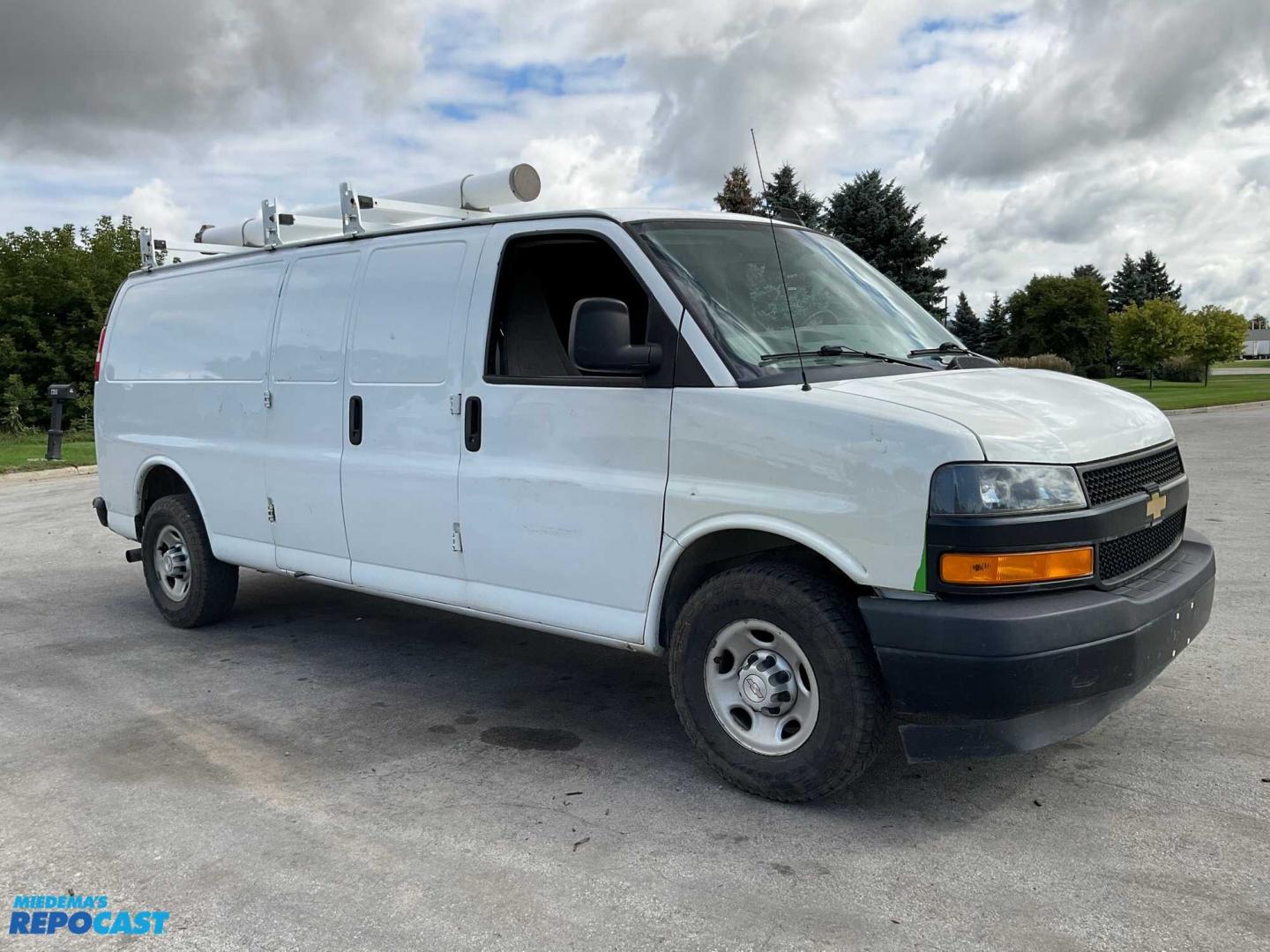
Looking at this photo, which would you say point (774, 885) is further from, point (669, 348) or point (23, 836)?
point (23, 836)

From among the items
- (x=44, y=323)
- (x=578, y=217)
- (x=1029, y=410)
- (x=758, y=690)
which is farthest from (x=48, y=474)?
(x=1029, y=410)

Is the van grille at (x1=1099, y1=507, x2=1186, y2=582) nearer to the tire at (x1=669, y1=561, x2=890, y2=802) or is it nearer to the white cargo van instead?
the white cargo van

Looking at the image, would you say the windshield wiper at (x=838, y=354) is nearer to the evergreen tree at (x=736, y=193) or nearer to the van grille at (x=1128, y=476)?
the van grille at (x=1128, y=476)

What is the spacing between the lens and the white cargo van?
3518mm

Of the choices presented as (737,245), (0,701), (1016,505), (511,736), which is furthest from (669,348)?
(0,701)

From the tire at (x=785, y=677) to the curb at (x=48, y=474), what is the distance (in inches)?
575

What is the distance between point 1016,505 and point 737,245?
5.77 feet

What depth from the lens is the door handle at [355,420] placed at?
209 inches

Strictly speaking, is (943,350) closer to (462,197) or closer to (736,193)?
(462,197)

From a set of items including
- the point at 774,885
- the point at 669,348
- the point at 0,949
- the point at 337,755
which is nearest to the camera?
the point at 0,949

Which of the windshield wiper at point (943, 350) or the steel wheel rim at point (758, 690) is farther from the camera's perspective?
the windshield wiper at point (943, 350)

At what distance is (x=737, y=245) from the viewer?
4652mm

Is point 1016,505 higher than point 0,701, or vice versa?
point 1016,505

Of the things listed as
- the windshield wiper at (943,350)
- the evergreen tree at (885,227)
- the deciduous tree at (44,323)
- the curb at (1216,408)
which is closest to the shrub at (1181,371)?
the evergreen tree at (885,227)
